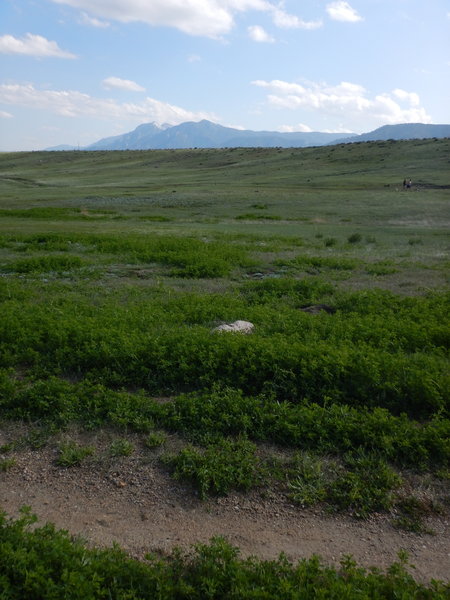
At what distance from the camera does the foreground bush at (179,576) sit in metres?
4.11

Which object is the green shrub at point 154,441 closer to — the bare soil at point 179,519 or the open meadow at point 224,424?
the open meadow at point 224,424

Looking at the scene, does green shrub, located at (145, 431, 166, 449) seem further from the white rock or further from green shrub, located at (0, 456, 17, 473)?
the white rock

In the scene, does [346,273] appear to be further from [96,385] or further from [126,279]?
A: [96,385]

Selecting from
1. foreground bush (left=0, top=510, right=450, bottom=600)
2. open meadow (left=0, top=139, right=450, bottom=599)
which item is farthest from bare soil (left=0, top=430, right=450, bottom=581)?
foreground bush (left=0, top=510, right=450, bottom=600)

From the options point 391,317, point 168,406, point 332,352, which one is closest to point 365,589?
point 168,406

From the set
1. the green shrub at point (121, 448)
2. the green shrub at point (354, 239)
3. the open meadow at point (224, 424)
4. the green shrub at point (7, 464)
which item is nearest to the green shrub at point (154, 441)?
the open meadow at point (224, 424)

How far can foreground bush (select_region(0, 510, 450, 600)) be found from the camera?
4109 mm

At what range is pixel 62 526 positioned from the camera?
200 inches

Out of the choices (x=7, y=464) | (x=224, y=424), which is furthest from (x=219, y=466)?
(x=7, y=464)

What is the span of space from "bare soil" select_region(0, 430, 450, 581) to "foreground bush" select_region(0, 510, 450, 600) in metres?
0.25

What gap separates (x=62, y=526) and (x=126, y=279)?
1074 cm

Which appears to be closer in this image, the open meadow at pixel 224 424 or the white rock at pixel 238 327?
the open meadow at pixel 224 424

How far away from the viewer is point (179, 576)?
439 cm

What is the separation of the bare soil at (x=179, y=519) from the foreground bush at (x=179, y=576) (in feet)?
0.83
